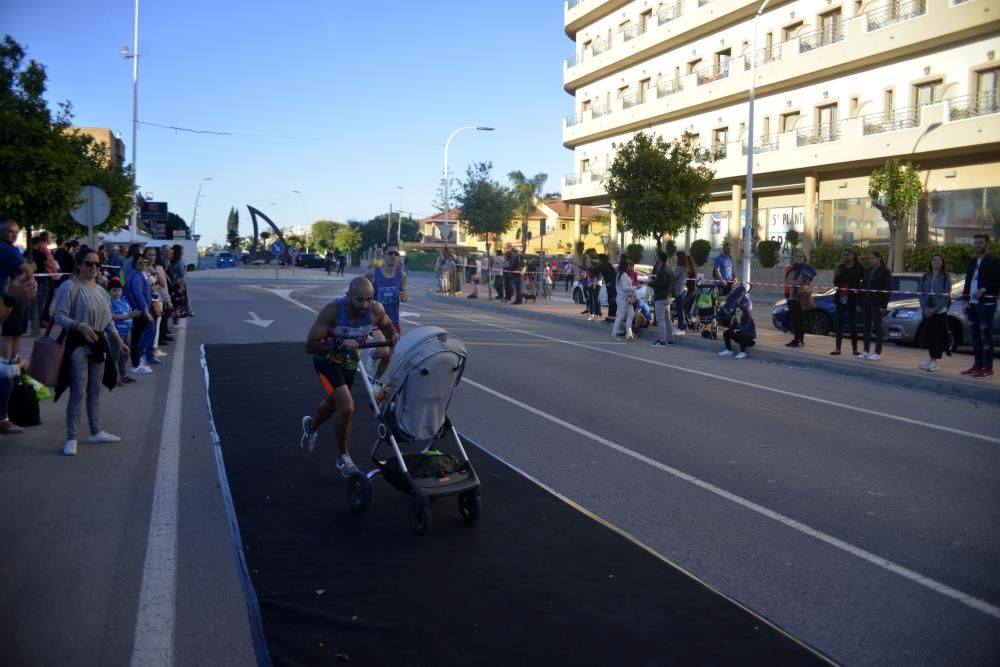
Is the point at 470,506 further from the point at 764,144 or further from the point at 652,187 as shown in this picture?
the point at 764,144

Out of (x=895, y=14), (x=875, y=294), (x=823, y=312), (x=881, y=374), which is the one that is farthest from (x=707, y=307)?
(x=895, y=14)

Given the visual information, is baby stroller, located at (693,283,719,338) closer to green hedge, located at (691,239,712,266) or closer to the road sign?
the road sign

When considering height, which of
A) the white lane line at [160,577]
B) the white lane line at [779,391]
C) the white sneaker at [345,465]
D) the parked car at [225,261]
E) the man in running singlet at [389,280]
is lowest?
the white lane line at [160,577]

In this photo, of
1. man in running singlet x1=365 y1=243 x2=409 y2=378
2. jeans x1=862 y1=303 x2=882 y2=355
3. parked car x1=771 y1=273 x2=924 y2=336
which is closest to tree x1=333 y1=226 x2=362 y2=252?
parked car x1=771 y1=273 x2=924 y2=336

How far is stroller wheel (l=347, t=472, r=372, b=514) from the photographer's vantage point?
19.6 ft

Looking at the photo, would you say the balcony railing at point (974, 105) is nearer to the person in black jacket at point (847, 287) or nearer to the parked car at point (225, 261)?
the person in black jacket at point (847, 287)

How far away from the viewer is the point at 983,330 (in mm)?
12789

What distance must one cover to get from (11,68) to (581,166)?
41.5 metres

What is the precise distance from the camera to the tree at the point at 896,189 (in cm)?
3197

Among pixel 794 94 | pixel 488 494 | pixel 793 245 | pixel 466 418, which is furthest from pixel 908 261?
pixel 488 494

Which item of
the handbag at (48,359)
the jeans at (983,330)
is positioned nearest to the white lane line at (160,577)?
the handbag at (48,359)

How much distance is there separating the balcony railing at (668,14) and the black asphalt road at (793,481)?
35.1m

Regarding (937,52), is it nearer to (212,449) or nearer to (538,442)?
(538,442)

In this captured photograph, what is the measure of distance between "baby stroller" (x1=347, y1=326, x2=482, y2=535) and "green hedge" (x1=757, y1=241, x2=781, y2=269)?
3755 centimetres
